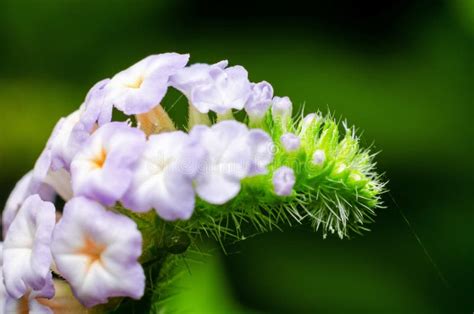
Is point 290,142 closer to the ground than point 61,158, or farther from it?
farther from it

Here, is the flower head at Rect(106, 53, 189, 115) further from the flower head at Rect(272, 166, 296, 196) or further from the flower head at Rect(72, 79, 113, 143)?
the flower head at Rect(272, 166, 296, 196)

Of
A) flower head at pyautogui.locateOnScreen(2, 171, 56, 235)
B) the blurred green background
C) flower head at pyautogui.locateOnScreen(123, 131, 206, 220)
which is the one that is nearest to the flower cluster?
flower head at pyautogui.locateOnScreen(123, 131, 206, 220)

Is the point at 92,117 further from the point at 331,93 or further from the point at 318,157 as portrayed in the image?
the point at 331,93

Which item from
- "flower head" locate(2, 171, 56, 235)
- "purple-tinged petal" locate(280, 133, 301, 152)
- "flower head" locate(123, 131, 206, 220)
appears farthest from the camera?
"flower head" locate(2, 171, 56, 235)

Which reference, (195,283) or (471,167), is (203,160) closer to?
(195,283)

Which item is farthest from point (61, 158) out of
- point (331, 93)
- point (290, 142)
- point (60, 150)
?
point (331, 93)

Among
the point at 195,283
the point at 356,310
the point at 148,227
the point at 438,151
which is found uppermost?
the point at 148,227

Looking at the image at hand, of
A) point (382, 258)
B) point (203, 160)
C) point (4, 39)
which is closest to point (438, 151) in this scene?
point (382, 258)
